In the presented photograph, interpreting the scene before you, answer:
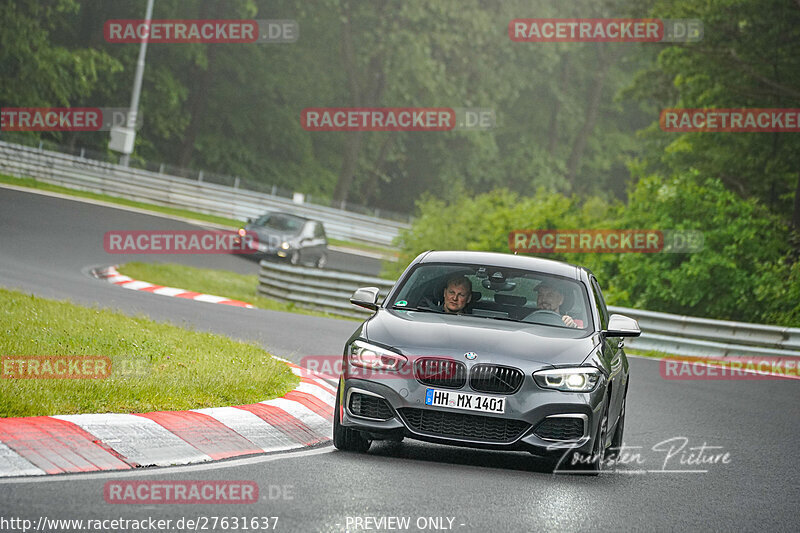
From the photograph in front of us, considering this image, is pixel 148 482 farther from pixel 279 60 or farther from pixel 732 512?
pixel 279 60

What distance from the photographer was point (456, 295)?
958 cm

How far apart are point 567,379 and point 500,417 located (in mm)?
531

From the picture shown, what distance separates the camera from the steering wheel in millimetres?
9359

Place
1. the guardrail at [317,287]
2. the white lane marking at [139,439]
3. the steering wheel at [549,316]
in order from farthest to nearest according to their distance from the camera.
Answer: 1. the guardrail at [317,287]
2. the steering wheel at [549,316]
3. the white lane marking at [139,439]

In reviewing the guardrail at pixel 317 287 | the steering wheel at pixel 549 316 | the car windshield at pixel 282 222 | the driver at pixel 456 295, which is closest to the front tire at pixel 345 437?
the driver at pixel 456 295

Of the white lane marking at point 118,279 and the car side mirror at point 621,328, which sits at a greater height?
the car side mirror at point 621,328

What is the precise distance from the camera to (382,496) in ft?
23.3

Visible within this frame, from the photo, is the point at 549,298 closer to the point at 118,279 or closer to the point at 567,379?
the point at 567,379

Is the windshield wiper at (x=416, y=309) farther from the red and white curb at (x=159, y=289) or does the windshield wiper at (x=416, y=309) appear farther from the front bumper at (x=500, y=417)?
the red and white curb at (x=159, y=289)

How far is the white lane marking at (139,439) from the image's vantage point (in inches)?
297

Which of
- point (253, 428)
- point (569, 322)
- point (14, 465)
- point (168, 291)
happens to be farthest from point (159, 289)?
point (14, 465)

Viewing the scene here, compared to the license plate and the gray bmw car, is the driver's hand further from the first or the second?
the license plate

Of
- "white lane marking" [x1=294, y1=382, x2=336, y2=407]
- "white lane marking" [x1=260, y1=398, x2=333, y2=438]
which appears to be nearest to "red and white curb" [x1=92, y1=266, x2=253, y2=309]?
"white lane marking" [x1=294, y1=382, x2=336, y2=407]

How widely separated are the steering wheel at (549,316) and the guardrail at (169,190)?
98.6 ft
